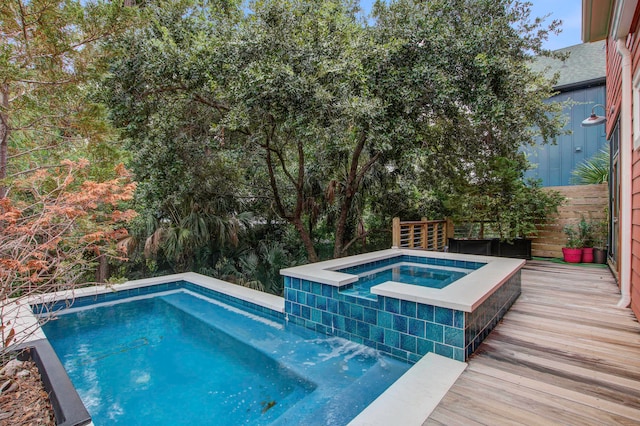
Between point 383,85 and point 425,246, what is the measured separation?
4403 millimetres

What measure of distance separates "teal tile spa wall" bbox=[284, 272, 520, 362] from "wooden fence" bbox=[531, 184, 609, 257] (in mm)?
3901

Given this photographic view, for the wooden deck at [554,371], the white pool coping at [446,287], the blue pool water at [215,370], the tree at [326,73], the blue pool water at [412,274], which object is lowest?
the blue pool water at [215,370]

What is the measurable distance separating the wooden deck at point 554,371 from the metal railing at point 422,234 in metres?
3.51

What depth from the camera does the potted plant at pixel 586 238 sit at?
687cm

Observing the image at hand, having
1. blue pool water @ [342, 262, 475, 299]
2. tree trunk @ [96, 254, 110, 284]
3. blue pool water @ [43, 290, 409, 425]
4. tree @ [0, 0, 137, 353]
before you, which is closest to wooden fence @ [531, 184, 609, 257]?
blue pool water @ [342, 262, 475, 299]

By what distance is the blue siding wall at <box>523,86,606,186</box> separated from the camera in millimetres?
10086

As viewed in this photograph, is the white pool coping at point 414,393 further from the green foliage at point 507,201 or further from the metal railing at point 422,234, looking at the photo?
the green foliage at point 507,201

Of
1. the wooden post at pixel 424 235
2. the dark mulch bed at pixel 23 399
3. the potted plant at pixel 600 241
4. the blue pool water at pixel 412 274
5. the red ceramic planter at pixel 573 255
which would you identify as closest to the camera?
the dark mulch bed at pixel 23 399

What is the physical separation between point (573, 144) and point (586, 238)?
496 centimetres

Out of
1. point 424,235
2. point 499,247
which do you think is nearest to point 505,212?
point 499,247

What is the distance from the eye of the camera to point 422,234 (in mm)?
8078

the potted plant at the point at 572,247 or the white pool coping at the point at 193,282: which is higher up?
the potted plant at the point at 572,247

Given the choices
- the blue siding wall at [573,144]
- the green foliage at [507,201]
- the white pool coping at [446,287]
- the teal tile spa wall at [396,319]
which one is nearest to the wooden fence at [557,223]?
the green foliage at [507,201]

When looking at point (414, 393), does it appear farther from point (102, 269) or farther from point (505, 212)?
point (102, 269)
